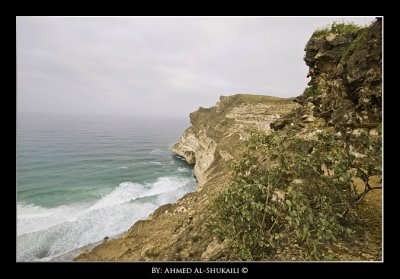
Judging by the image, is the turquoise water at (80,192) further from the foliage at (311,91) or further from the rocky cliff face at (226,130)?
the foliage at (311,91)

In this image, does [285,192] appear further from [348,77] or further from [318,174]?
[348,77]

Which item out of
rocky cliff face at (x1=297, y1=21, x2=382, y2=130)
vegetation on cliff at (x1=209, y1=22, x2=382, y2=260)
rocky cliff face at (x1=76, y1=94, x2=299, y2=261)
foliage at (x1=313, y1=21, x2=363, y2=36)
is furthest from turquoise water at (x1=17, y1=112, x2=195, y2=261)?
foliage at (x1=313, y1=21, x2=363, y2=36)

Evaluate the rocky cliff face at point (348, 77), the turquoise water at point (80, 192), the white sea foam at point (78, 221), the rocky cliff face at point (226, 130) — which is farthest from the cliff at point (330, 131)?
the rocky cliff face at point (226, 130)

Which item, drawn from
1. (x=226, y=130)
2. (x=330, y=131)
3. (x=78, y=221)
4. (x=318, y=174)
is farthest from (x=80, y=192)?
(x=318, y=174)

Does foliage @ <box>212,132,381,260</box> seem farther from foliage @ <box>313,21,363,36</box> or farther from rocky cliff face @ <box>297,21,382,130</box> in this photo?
foliage @ <box>313,21,363,36</box>

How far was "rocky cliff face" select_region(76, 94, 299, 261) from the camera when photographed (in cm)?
862

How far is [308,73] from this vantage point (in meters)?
12.7

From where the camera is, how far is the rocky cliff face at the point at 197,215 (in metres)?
8.62

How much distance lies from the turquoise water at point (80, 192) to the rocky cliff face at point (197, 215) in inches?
179

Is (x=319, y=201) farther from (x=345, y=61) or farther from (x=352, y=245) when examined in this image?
(x=345, y=61)

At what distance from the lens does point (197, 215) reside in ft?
40.1

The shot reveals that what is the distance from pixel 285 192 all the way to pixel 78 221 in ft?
69.9
